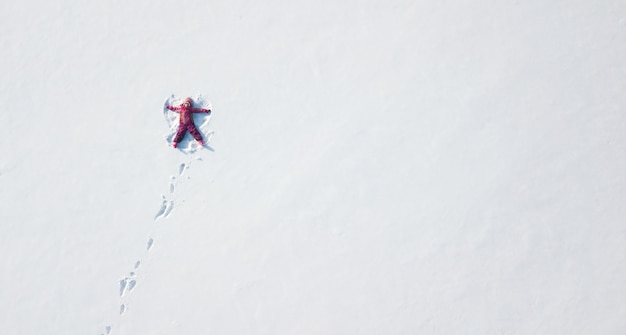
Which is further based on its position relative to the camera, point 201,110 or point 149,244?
point 201,110

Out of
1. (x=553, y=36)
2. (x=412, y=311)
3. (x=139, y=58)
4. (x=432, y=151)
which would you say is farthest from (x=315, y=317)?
(x=553, y=36)

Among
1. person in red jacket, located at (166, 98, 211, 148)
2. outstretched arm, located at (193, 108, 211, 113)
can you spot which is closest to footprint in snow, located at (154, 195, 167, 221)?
person in red jacket, located at (166, 98, 211, 148)

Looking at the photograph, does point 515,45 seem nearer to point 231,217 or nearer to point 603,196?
point 603,196

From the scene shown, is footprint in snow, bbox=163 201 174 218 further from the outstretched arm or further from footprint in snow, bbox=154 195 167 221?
the outstretched arm

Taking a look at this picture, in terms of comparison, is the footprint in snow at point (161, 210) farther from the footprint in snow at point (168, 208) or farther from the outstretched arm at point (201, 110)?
the outstretched arm at point (201, 110)

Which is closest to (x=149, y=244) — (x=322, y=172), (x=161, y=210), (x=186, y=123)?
(x=161, y=210)

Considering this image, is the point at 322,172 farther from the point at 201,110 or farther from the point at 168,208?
the point at 168,208
